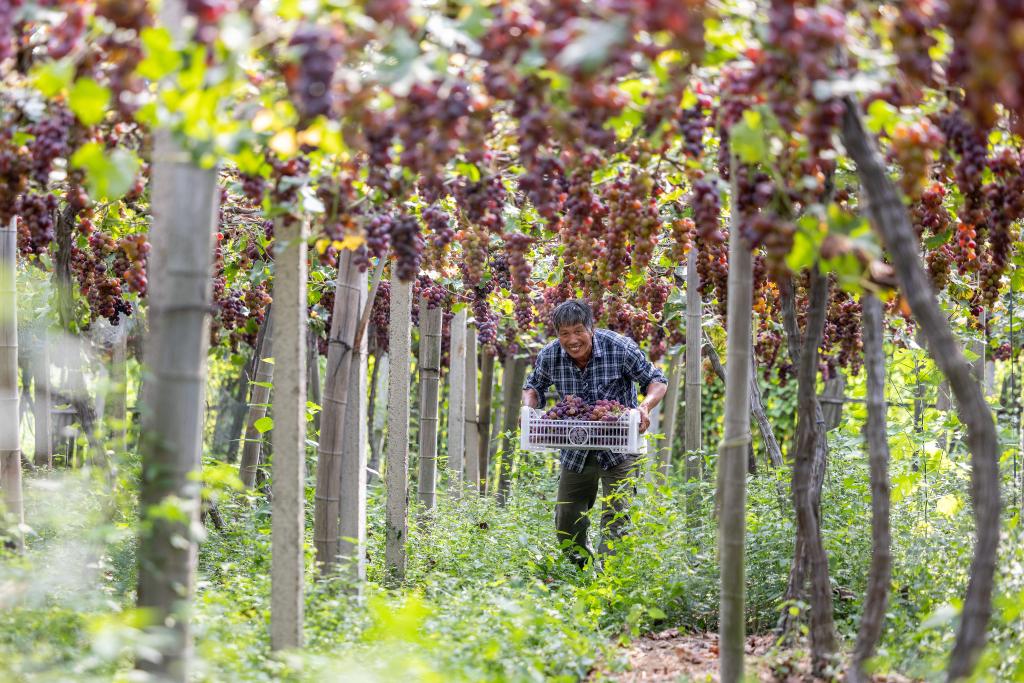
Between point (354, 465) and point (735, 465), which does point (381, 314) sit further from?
point (735, 465)

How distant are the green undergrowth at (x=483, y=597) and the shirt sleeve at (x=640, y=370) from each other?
2.43 ft

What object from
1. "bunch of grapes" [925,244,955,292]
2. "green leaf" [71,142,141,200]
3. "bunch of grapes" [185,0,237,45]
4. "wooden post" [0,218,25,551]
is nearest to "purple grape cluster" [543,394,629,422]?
"bunch of grapes" [925,244,955,292]

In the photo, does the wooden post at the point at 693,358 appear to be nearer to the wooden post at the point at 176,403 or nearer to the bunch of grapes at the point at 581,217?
the bunch of grapes at the point at 581,217

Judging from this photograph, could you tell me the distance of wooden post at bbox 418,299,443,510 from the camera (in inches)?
336

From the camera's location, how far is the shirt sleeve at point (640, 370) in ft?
23.2

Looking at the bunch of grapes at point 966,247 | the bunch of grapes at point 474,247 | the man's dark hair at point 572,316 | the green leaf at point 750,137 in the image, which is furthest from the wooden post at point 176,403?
the man's dark hair at point 572,316

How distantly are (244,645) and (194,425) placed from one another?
3.52 ft

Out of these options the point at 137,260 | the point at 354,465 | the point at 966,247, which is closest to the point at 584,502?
the point at 354,465

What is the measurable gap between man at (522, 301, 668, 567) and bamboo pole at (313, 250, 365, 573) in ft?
7.24

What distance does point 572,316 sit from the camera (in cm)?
692

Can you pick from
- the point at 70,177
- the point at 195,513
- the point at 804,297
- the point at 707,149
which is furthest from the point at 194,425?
the point at 804,297

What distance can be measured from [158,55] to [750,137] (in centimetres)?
157

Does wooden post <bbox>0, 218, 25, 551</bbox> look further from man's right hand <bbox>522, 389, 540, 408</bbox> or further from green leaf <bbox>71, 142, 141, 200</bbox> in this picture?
man's right hand <bbox>522, 389, 540, 408</bbox>

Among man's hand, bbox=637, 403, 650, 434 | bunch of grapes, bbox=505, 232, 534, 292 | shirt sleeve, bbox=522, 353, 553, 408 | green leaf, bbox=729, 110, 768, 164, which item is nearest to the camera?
green leaf, bbox=729, 110, 768, 164
